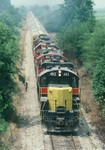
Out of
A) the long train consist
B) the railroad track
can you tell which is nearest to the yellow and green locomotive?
the long train consist

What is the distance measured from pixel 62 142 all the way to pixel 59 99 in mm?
2427

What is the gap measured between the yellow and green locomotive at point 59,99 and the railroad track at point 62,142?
45 centimetres

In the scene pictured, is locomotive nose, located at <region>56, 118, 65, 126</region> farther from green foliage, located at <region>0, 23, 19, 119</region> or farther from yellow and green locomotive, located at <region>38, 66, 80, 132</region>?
green foliage, located at <region>0, 23, 19, 119</region>

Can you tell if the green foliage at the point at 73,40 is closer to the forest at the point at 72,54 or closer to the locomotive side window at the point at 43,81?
the forest at the point at 72,54

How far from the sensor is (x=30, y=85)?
3120 cm

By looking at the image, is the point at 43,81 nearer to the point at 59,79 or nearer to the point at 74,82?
the point at 59,79

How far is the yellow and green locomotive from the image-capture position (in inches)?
750

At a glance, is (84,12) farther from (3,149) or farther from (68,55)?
(3,149)

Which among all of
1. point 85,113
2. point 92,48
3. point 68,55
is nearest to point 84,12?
point 68,55

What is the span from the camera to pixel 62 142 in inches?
719

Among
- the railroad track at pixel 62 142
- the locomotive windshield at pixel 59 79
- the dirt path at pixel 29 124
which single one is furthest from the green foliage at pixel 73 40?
the railroad track at pixel 62 142

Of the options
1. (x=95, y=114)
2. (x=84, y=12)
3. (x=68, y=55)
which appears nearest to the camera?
(x=95, y=114)

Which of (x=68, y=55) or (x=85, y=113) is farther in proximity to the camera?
(x=68, y=55)

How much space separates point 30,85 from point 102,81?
11.8 m
